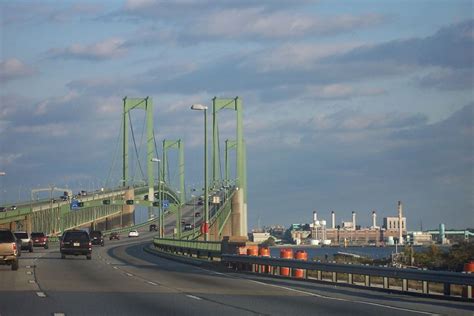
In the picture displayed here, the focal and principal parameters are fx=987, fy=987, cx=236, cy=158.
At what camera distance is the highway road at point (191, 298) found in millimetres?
22047

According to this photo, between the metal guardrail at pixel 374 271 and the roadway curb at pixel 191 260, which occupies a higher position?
the metal guardrail at pixel 374 271

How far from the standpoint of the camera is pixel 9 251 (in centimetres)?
4150

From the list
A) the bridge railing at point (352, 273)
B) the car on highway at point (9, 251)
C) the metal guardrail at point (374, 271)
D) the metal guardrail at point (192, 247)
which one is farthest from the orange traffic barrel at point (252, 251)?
the car on highway at point (9, 251)

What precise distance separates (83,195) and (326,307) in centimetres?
12839

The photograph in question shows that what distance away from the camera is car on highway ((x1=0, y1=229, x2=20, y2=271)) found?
41.4 meters

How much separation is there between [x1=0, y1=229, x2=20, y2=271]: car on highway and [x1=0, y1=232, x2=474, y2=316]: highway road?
12.7ft

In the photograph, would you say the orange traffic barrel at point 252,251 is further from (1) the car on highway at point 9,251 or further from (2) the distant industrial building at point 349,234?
(2) the distant industrial building at point 349,234

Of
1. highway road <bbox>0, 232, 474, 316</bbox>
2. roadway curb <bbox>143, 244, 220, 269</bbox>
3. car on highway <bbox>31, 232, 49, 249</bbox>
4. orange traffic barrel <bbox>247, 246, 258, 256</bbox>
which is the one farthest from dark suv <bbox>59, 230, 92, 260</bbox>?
car on highway <bbox>31, 232, 49, 249</bbox>

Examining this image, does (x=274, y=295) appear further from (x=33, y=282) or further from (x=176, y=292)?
(x=33, y=282)

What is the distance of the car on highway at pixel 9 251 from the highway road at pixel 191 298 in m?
3.88

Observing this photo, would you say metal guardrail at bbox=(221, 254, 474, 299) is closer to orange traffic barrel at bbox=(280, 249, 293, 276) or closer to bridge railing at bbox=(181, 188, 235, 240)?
orange traffic barrel at bbox=(280, 249, 293, 276)

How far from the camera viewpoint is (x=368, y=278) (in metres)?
32.8

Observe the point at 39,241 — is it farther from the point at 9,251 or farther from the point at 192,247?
the point at 9,251

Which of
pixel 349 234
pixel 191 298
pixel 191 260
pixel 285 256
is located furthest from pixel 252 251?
pixel 349 234
